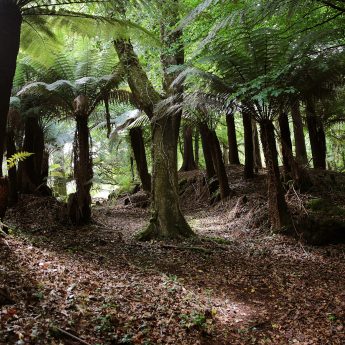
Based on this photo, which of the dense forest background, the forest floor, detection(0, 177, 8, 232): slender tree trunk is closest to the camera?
the forest floor

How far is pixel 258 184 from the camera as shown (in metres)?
9.44

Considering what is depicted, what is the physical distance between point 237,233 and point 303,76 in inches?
115

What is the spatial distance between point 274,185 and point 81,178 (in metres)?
3.32

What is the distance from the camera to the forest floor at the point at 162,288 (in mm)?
2848

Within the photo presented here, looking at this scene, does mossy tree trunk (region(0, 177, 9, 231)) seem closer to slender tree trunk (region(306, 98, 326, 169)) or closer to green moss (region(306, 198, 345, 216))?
green moss (region(306, 198, 345, 216))

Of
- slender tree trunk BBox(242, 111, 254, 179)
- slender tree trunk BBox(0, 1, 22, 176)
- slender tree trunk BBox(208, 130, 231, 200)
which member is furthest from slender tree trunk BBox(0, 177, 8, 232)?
slender tree trunk BBox(242, 111, 254, 179)

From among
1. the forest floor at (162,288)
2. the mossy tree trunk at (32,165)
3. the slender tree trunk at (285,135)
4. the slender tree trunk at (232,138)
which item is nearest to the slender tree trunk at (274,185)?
the forest floor at (162,288)

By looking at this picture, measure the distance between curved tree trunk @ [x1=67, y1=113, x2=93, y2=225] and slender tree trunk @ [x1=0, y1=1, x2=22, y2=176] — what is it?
3.05m

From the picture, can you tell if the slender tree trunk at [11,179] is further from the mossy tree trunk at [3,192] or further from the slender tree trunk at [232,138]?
the slender tree trunk at [232,138]

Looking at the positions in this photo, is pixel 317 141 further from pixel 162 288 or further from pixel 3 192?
pixel 3 192

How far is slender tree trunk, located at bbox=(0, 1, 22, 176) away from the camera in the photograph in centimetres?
337

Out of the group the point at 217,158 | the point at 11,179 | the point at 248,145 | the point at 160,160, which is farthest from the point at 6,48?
the point at 248,145

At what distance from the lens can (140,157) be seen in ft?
37.7

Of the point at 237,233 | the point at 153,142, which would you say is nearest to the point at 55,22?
the point at 153,142
